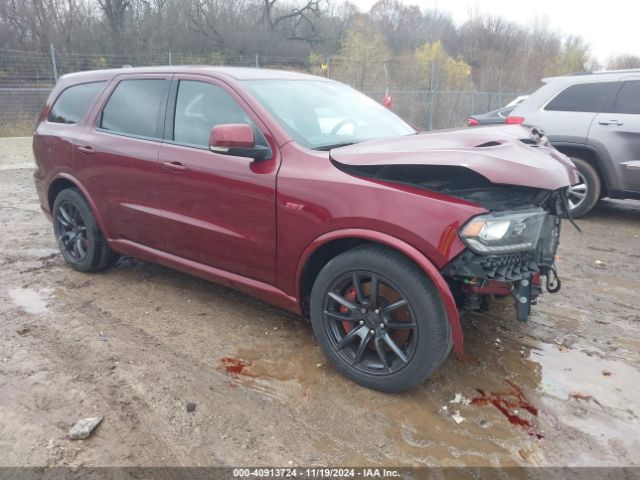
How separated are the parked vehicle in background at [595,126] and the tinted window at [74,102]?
5.15 m

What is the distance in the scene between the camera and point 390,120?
405 centimetres

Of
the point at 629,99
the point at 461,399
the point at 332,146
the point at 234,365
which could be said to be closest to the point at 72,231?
the point at 234,365

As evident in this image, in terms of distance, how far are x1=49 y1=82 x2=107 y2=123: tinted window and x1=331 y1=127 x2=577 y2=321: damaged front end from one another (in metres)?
2.70

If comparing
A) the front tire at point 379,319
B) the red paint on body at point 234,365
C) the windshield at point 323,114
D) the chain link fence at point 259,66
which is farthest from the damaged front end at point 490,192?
the chain link fence at point 259,66

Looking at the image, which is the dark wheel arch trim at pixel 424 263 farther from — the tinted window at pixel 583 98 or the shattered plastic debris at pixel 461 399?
the tinted window at pixel 583 98

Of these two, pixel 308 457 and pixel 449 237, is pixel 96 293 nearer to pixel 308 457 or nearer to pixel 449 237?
pixel 308 457

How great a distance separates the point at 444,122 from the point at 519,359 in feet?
56.6

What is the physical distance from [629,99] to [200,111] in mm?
5521

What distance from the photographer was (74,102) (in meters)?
4.54

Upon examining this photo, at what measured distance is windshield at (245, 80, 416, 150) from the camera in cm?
325

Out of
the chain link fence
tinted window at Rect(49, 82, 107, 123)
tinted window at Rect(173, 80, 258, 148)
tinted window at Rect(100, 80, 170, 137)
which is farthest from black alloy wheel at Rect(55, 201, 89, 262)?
the chain link fence

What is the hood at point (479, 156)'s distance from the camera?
2.47m

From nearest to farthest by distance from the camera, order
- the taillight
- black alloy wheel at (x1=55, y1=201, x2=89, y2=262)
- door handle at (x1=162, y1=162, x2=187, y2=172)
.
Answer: door handle at (x1=162, y1=162, x2=187, y2=172) < black alloy wheel at (x1=55, y1=201, x2=89, y2=262) < the taillight

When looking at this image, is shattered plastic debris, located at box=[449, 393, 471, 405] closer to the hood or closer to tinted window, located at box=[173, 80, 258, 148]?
the hood
